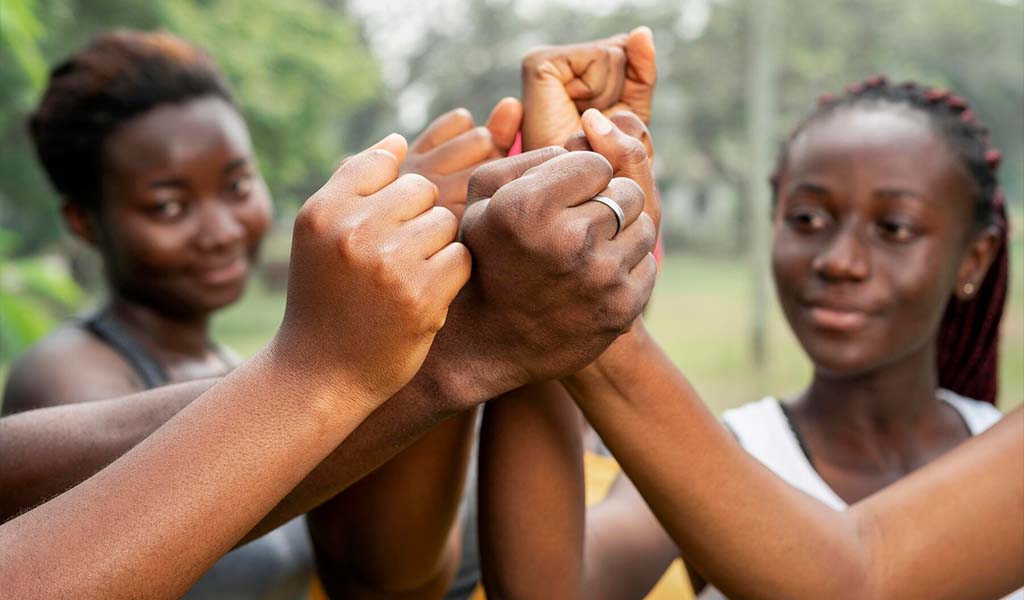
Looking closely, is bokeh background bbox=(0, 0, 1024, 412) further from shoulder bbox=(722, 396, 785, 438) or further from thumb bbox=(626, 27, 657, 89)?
thumb bbox=(626, 27, 657, 89)

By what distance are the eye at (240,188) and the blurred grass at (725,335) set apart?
18.2ft

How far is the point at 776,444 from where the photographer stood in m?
2.06

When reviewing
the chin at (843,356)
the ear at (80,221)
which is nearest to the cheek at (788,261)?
the chin at (843,356)

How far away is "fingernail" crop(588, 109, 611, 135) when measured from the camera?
134 centimetres

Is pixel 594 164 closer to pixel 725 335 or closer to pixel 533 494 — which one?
pixel 533 494

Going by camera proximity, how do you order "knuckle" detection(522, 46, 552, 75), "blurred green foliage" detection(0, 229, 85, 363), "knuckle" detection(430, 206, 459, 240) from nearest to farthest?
"knuckle" detection(430, 206, 459, 240)
"knuckle" detection(522, 46, 552, 75)
"blurred green foliage" detection(0, 229, 85, 363)

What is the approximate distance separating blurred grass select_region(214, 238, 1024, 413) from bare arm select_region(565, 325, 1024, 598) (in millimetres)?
6328

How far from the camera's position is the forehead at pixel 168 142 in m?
2.47

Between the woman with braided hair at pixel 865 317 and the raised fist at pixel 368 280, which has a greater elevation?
the raised fist at pixel 368 280

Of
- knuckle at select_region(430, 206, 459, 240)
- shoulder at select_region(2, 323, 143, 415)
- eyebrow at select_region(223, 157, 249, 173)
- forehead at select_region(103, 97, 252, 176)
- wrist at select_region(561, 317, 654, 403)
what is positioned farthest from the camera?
eyebrow at select_region(223, 157, 249, 173)

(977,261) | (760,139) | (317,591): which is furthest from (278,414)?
(760,139)

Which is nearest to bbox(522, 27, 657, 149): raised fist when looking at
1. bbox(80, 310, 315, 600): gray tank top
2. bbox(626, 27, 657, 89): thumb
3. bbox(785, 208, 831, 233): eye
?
bbox(626, 27, 657, 89): thumb

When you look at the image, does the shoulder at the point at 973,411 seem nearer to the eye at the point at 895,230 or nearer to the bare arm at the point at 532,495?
the eye at the point at 895,230

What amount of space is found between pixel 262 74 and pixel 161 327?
916cm
